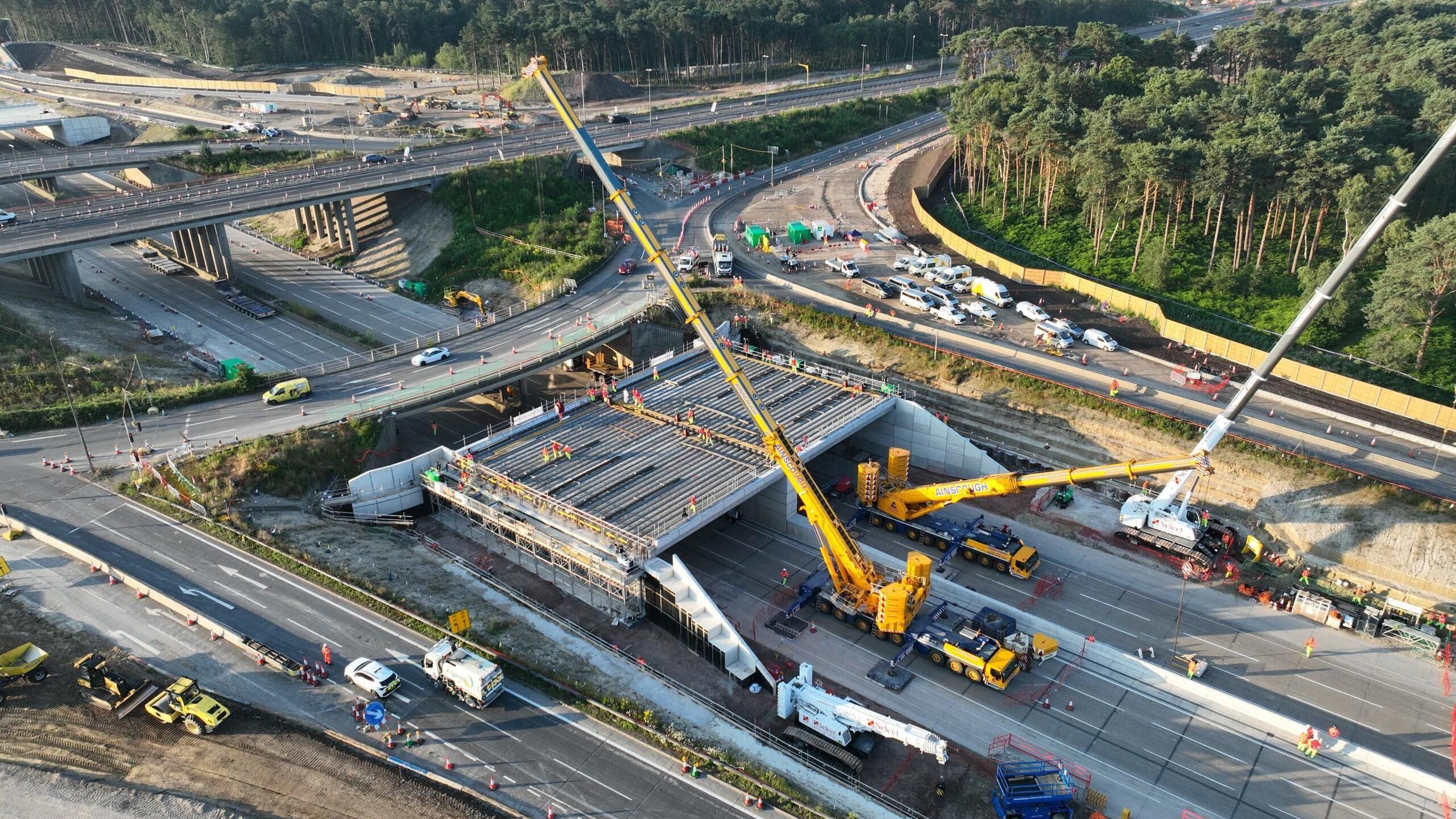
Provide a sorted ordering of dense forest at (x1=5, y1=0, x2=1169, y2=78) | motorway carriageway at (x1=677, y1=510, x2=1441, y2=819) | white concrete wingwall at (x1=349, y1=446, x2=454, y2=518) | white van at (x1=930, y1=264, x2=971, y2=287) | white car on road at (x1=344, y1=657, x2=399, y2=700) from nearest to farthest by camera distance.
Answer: motorway carriageway at (x1=677, y1=510, x2=1441, y2=819)
white car on road at (x1=344, y1=657, x2=399, y2=700)
white concrete wingwall at (x1=349, y1=446, x2=454, y2=518)
white van at (x1=930, y1=264, x2=971, y2=287)
dense forest at (x1=5, y1=0, x2=1169, y2=78)

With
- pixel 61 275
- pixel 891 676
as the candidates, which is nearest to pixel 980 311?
pixel 891 676

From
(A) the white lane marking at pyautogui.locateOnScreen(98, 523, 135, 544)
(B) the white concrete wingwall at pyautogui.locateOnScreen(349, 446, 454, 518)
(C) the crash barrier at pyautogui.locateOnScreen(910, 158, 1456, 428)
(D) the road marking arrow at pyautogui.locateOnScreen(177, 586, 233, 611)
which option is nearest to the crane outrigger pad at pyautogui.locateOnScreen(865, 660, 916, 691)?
(B) the white concrete wingwall at pyautogui.locateOnScreen(349, 446, 454, 518)

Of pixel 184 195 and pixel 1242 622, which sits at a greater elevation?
pixel 184 195

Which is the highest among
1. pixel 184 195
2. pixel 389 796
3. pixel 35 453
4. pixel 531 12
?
pixel 531 12

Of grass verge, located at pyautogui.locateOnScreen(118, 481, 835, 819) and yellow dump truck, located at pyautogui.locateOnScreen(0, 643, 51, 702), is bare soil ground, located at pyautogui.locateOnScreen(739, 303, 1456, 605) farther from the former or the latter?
yellow dump truck, located at pyautogui.locateOnScreen(0, 643, 51, 702)

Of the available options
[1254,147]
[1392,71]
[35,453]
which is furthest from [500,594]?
[1392,71]

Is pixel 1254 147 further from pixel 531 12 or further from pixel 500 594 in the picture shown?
pixel 531 12

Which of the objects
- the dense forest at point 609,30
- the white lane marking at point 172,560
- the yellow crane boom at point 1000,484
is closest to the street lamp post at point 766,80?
the dense forest at point 609,30
